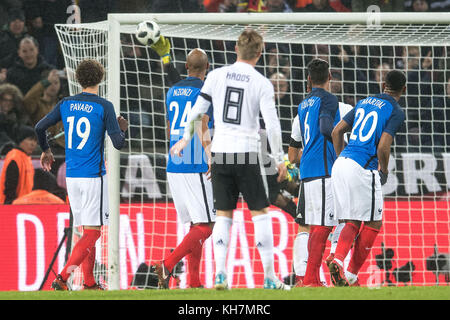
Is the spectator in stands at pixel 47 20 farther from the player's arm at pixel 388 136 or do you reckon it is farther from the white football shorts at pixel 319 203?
the player's arm at pixel 388 136

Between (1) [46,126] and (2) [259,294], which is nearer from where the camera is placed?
(2) [259,294]

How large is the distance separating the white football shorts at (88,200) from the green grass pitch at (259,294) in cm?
72

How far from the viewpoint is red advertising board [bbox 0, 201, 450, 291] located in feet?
33.2

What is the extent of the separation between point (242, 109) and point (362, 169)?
149cm

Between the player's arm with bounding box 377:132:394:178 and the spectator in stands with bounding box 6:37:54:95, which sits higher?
the spectator in stands with bounding box 6:37:54:95

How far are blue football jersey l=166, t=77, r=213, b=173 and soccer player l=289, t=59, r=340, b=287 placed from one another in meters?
0.88

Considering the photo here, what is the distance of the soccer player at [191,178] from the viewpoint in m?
7.44

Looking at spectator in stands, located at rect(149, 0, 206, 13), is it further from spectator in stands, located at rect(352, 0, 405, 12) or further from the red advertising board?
the red advertising board

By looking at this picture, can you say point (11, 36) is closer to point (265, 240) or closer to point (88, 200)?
point (88, 200)

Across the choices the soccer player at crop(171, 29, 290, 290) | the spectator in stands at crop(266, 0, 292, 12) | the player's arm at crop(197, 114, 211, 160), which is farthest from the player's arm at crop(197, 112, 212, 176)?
the spectator in stands at crop(266, 0, 292, 12)

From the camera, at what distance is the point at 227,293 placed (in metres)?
6.00

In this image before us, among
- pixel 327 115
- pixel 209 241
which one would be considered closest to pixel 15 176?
pixel 209 241

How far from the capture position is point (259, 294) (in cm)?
589
